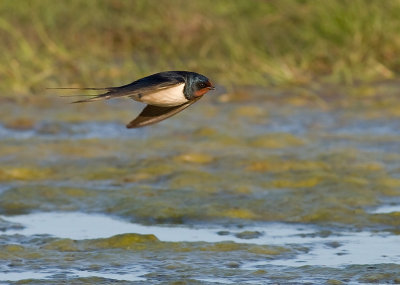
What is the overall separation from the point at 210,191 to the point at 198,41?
11.8 feet

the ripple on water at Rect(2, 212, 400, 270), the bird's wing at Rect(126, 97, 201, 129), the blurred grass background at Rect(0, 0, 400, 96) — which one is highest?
the blurred grass background at Rect(0, 0, 400, 96)

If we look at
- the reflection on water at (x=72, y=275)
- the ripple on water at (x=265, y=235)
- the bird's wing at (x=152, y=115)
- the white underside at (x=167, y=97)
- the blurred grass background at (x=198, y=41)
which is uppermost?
the blurred grass background at (x=198, y=41)

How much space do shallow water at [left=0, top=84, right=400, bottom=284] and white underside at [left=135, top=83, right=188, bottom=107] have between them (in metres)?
0.68

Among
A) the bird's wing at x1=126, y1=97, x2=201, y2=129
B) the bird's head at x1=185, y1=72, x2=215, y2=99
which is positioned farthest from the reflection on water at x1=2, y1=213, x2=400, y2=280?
the bird's head at x1=185, y1=72, x2=215, y2=99

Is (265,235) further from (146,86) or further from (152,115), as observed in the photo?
(146,86)

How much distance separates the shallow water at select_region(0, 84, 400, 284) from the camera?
4414 millimetres

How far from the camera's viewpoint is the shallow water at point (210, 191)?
4414 mm

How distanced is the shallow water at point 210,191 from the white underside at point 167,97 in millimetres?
683

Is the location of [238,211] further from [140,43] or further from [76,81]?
[140,43]

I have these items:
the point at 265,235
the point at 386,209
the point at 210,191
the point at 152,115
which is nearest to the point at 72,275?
the point at 152,115

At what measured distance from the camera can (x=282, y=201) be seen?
5.47 m

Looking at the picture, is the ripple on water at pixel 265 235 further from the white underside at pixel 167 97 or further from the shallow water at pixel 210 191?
the white underside at pixel 167 97

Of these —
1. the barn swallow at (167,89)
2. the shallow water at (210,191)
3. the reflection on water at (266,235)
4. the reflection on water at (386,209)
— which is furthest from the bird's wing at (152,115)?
the reflection on water at (386,209)

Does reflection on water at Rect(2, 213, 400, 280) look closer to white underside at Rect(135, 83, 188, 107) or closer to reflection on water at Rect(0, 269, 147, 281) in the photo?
reflection on water at Rect(0, 269, 147, 281)
